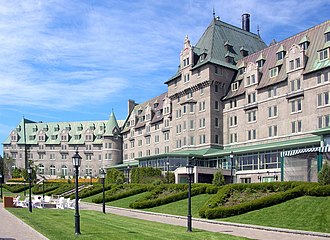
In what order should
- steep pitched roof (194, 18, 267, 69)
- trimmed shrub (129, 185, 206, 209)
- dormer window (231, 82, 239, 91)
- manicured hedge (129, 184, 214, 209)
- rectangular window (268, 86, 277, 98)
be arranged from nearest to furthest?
manicured hedge (129, 184, 214, 209) → trimmed shrub (129, 185, 206, 209) → rectangular window (268, 86, 277, 98) → dormer window (231, 82, 239, 91) → steep pitched roof (194, 18, 267, 69)

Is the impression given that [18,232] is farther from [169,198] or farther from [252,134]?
[252,134]

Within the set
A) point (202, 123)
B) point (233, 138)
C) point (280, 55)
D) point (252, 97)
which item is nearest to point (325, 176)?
point (280, 55)

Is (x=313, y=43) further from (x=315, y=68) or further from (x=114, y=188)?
(x=114, y=188)

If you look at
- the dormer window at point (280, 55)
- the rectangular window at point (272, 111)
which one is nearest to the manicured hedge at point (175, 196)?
the rectangular window at point (272, 111)

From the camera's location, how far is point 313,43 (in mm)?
56656

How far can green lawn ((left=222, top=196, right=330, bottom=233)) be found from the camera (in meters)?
24.1

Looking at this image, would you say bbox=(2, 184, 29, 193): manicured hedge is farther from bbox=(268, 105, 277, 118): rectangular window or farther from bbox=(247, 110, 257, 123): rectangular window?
bbox=(268, 105, 277, 118): rectangular window

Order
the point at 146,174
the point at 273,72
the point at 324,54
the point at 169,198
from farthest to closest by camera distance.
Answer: the point at 146,174, the point at 273,72, the point at 324,54, the point at 169,198

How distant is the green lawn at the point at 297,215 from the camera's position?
24109 mm

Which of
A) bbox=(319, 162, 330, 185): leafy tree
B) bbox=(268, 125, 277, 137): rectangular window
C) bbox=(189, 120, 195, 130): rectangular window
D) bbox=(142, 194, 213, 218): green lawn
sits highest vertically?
bbox=(189, 120, 195, 130): rectangular window

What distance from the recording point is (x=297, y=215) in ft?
86.1

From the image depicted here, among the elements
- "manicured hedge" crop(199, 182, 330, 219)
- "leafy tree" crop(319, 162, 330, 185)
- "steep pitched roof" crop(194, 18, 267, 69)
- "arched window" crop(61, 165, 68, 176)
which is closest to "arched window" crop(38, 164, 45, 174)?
"arched window" crop(61, 165, 68, 176)

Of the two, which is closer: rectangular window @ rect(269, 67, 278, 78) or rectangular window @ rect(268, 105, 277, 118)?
rectangular window @ rect(268, 105, 277, 118)

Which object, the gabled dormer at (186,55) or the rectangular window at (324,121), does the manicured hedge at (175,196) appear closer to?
the rectangular window at (324,121)
